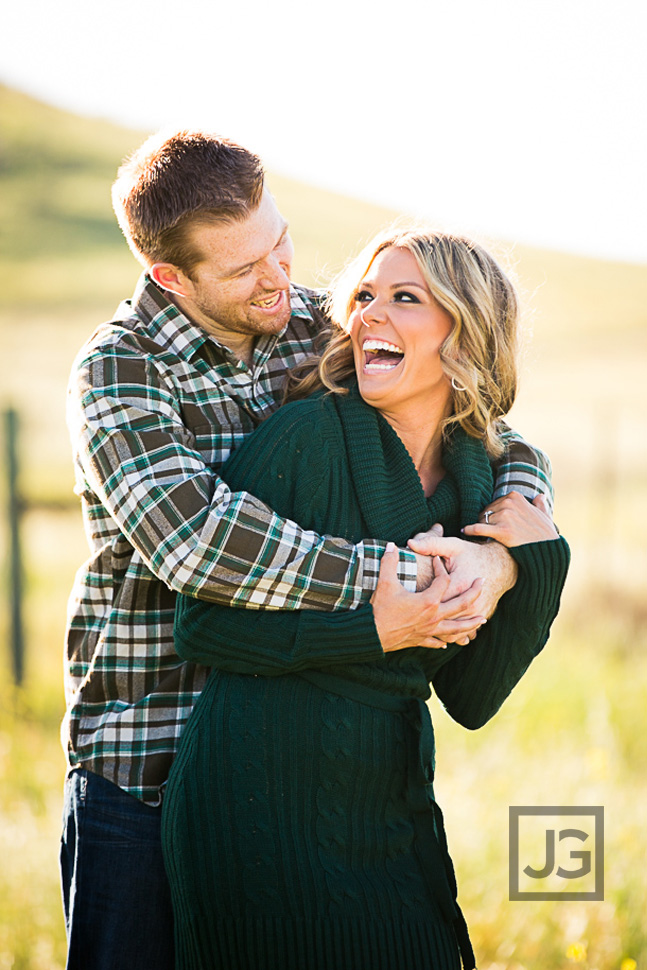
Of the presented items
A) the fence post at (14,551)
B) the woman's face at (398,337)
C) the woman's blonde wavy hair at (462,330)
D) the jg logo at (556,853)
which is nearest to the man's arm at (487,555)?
the woman's blonde wavy hair at (462,330)

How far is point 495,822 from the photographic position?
4.40m

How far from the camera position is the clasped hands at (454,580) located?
2.28m

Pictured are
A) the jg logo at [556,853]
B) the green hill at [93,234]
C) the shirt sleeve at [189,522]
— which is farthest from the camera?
the green hill at [93,234]

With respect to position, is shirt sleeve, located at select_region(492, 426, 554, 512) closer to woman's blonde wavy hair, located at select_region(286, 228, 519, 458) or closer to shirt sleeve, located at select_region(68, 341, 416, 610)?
woman's blonde wavy hair, located at select_region(286, 228, 519, 458)

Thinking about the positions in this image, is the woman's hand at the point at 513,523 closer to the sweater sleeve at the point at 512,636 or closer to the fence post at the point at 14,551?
the sweater sleeve at the point at 512,636

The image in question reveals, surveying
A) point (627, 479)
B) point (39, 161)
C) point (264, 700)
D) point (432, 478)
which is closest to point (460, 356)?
point (432, 478)

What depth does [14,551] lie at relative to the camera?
5777 millimetres

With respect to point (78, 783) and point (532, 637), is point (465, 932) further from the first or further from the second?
point (78, 783)

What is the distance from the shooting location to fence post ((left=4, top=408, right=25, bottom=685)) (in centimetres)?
575

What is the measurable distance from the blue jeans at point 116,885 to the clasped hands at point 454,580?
774 millimetres

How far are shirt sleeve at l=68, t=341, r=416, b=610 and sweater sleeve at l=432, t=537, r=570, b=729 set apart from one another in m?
0.34

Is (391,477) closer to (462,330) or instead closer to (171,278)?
(462,330)

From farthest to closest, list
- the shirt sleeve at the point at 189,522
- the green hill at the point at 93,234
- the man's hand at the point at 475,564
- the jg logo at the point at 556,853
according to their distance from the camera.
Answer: the green hill at the point at 93,234
the jg logo at the point at 556,853
the man's hand at the point at 475,564
the shirt sleeve at the point at 189,522

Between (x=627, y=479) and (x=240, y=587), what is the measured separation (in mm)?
13412
